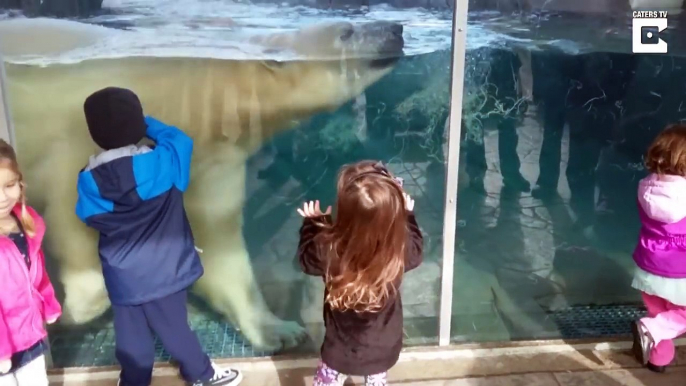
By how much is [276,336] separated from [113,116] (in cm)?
113

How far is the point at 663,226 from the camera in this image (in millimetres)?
2389

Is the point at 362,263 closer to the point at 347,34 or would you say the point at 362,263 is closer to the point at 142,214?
the point at 142,214

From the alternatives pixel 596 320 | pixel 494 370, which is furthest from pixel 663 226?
pixel 494 370

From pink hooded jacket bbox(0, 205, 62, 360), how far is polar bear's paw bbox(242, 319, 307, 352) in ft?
2.80

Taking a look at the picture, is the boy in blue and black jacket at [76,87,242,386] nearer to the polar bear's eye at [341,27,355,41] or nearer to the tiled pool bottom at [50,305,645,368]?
the tiled pool bottom at [50,305,645,368]

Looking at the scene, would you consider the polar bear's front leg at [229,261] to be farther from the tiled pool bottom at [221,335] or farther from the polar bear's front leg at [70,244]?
the polar bear's front leg at [70,244]

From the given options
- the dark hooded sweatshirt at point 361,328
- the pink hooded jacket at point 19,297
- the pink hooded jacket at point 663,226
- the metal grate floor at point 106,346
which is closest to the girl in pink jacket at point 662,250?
the pink hooded jacket at point 663,226

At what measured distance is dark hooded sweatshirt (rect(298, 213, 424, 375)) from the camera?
2.02 m

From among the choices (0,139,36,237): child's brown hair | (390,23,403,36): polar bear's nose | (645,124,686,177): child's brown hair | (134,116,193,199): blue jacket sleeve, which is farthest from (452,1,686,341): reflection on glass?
(0,139,36,237): child's brown hair

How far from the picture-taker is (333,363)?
208 cm

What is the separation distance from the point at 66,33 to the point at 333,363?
4.46 feet

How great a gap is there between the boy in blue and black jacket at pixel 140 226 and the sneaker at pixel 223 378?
3 cm

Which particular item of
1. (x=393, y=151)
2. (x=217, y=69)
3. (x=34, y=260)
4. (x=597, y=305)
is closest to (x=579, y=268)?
(x=597, y=305)

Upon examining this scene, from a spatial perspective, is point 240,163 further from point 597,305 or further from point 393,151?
point 597,305
